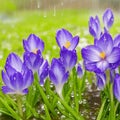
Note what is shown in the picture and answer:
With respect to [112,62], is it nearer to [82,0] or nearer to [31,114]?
[31,114]

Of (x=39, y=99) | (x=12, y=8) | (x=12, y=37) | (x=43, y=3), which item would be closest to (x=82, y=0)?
(x=43, y=3)

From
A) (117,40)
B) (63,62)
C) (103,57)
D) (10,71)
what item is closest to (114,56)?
(103,57)

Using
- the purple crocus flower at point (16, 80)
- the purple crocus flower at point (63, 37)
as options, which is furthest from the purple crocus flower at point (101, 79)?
the purple crocus flower at point (16, 80)

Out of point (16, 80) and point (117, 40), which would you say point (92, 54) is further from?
point (16, 80)

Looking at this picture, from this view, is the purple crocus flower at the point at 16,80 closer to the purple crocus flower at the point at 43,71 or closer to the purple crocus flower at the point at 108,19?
the purple crocus flower at the point at 43,71

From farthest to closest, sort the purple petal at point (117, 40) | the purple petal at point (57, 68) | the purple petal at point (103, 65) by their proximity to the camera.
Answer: the purple petal at point (117, 40)
the purple petal at point (57, 68)
the purple petal at point (103, 65)

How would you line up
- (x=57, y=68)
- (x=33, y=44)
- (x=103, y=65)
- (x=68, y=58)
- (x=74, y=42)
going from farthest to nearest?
(x=33, y=44) → (x=74, y=42) → (x=68, y=58) → (x=57, y=68) → (x=103, y=65)
